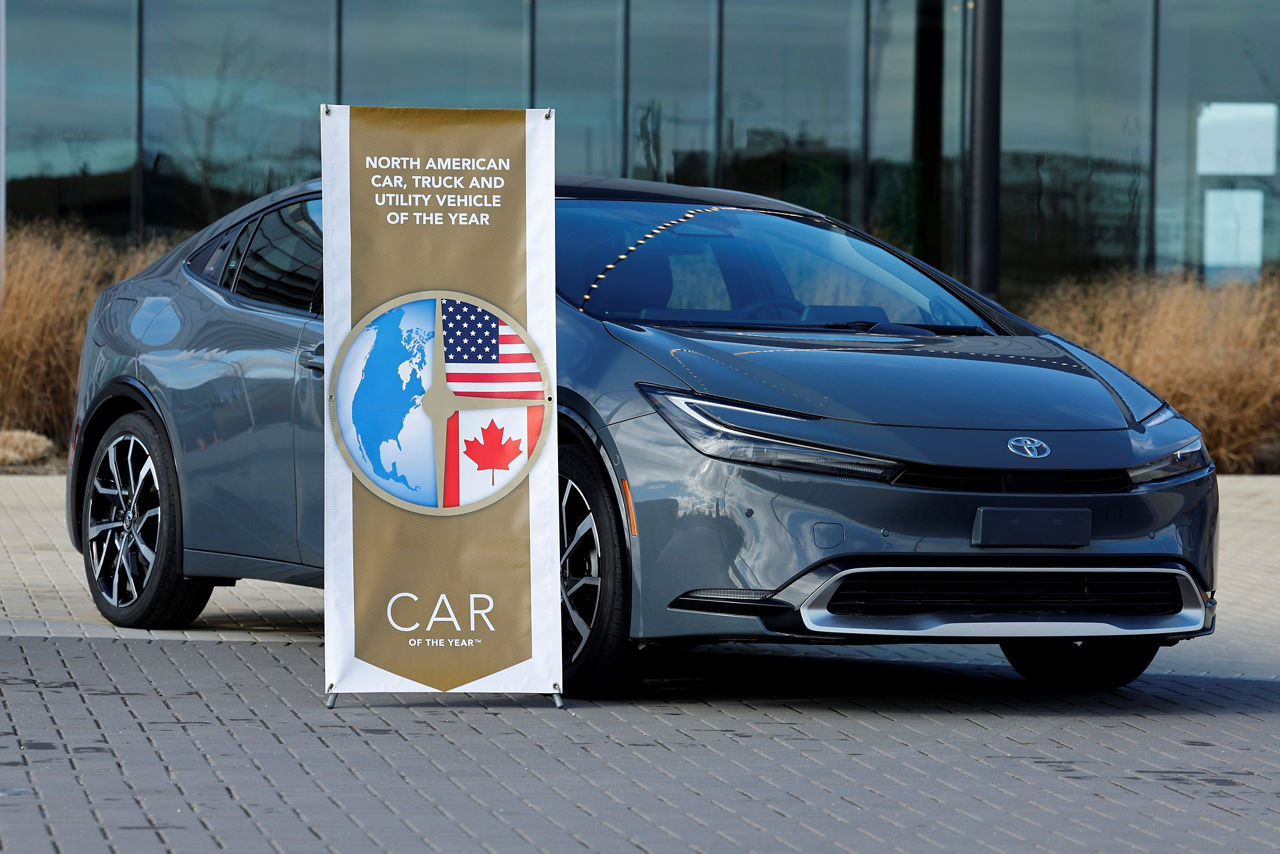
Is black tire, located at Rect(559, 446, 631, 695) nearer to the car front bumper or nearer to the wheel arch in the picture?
the car front bumper

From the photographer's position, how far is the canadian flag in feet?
18.5

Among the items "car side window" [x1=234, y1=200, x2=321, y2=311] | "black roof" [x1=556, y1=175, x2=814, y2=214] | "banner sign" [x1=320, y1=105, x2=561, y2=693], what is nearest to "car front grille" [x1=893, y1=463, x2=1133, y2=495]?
"banner sign" [x1=320, y1=105, x2=561, y2=693]

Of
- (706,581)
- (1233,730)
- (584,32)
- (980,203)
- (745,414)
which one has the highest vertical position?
(584,32)

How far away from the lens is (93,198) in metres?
21.1

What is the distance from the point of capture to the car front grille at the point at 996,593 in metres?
5.41

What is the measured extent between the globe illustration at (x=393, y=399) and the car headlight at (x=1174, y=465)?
1970mm

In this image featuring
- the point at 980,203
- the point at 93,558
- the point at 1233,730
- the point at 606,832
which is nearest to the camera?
the point at 606,832

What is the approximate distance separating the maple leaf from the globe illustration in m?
0.15

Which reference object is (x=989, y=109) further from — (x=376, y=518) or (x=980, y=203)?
(x=376, y=518)

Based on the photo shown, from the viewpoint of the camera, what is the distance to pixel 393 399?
564 cm

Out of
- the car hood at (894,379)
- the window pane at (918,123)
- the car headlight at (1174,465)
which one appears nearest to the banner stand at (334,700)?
the car hood at (894,379)

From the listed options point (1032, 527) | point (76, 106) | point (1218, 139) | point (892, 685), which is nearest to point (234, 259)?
point (892, 685)

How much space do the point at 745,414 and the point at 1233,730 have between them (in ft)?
5.54

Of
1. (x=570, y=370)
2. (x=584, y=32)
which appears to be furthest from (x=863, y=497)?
(x=584, y=32)
